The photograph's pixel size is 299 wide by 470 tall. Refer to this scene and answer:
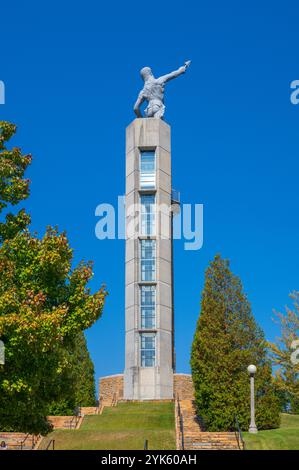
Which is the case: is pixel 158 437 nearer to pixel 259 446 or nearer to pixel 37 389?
pixel 259 446

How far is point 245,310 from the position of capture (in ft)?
136

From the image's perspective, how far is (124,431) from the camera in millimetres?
36344

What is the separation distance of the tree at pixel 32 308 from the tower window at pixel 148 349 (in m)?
31.7

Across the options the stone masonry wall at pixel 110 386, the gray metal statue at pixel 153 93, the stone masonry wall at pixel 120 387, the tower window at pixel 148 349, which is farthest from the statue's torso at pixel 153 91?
the stone masonry wall at pixel 110 386

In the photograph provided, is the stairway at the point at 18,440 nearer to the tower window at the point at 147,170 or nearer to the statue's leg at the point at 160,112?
the tower window at the point at 147,170

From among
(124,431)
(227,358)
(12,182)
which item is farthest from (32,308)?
(227,358)

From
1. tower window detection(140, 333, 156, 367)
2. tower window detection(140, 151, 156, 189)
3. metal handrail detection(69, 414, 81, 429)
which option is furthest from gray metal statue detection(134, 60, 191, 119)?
metal handrail detection(69, 414, 81, 429)

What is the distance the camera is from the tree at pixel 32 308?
1892 cm

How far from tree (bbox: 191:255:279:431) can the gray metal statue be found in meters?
21.3

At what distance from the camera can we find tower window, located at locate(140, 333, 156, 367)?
5403 centimetres

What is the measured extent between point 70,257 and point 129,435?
16193 mm

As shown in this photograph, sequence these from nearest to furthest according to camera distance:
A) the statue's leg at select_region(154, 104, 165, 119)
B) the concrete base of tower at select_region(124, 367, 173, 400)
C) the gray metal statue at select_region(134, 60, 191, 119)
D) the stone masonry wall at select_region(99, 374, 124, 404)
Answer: the concrete base of tower at select_region(124, 367, 173, 400) < the statue's leg at select_region(154, 104, 165, 119) < the gray metal statue at select_region(134, 60, 191, 119) < the stone masonry wall at select_region(99, 374, 124, 404)

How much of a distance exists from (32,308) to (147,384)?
35.0 meters

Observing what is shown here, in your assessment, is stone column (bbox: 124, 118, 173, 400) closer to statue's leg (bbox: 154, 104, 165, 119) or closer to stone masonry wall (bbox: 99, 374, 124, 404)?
statue's leg (bbox: 154, 104, 165, 119)
